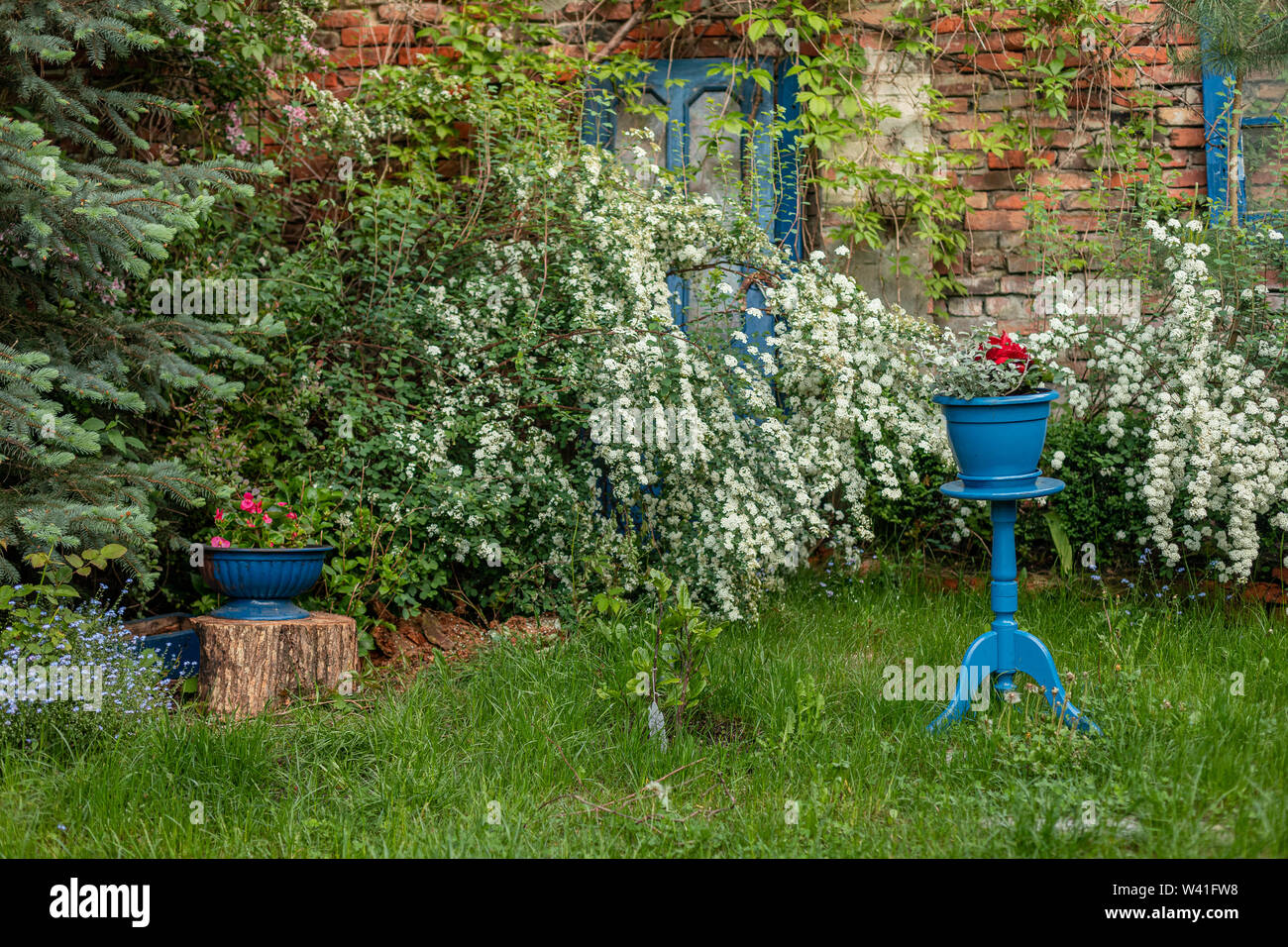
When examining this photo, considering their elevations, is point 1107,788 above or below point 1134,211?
below

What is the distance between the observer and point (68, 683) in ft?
10.2

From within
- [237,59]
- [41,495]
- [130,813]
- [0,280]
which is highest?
[237,59]

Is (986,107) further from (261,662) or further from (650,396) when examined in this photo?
(261,662)

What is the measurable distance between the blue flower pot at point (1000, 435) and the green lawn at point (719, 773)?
703 millimetres

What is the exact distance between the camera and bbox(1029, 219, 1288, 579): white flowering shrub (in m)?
4.04

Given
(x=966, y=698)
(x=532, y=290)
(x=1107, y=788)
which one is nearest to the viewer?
(x=1107, y=788)

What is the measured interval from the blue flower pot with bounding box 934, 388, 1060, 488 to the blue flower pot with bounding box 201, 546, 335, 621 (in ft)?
7.68

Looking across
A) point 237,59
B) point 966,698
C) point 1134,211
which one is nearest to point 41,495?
point 237,59

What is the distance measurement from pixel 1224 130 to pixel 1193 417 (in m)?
2.06

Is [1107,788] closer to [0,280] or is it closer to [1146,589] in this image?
[1146,589]

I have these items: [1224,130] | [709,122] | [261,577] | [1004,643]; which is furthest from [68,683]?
[1224,130]

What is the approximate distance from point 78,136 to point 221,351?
3.33 feet

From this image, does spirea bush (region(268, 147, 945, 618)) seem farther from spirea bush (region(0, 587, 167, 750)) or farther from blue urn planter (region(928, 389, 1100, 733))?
spirea bush (region(0, 587, 167, 750))

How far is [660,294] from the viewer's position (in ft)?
14.3
